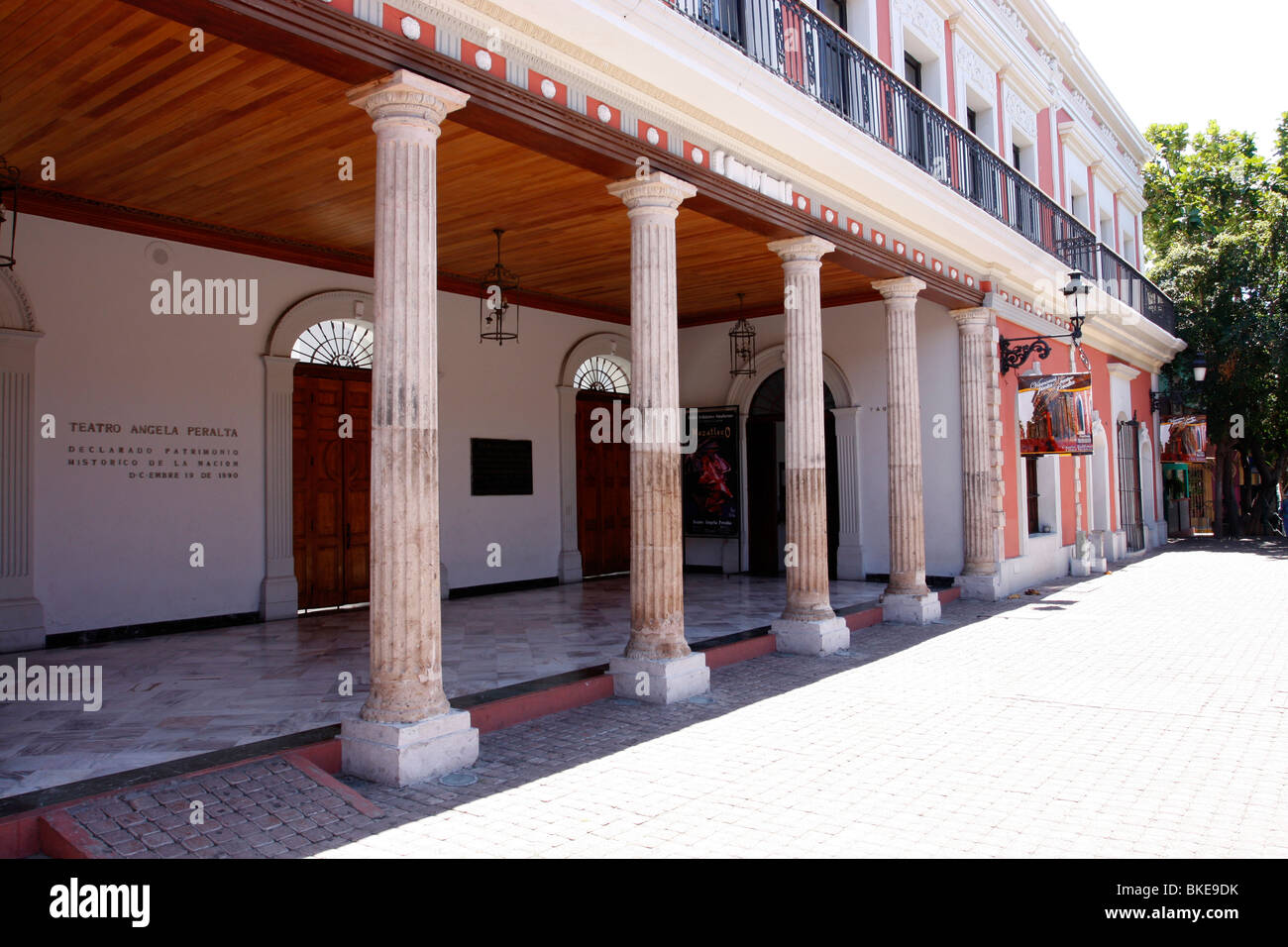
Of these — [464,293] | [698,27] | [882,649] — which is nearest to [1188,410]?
[882,649]

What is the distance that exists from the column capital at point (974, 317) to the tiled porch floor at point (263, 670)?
389cm

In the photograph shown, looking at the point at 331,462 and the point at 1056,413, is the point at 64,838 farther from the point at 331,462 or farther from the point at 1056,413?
the point at 1056,413

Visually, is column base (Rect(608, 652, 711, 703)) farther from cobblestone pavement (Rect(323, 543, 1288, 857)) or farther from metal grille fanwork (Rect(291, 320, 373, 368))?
metal grille fanwork (Rect(291, 320, 373, 368))

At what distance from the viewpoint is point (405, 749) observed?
14.9 ft

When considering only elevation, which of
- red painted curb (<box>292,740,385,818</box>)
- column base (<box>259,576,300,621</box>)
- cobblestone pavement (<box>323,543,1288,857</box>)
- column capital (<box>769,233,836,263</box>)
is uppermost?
column capital (<box>769,233,836,263</box>)

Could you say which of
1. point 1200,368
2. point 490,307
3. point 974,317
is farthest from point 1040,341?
point 1200,368

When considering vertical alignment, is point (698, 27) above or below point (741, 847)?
above

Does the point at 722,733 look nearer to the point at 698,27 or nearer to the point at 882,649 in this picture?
the point at 882,649

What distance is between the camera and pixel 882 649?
844 cm

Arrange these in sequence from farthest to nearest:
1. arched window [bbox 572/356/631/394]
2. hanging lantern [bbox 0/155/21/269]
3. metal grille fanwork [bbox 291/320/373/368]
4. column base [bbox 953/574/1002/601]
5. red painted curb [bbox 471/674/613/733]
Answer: arched window [bbox 572/356/631/394]
column base [bbox 953/574/1002/601]
metal grille fanwork [bbox 291/320/373/368]
hanging lantern [bbox 0/155/21/269]
red painted curb [bbox 471/674/613/733]

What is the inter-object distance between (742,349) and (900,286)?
119 inches

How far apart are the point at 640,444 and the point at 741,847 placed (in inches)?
134

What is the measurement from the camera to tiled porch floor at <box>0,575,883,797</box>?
4.70 m

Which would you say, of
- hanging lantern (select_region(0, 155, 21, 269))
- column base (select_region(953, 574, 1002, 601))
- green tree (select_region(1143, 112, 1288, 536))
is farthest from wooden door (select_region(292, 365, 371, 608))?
green tree (select_region(1143, 112, 1288, 536))
